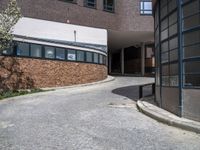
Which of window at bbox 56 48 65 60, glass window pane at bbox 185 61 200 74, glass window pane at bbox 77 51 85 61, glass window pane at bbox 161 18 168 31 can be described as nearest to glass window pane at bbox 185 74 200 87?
glass window pane at bbox 185 61 200 74

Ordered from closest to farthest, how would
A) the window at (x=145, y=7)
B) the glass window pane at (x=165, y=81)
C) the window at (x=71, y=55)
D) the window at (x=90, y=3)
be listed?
the glass window pane at (x=165, y=81) → the window at (x=71, y=55) → the window at (x=90, y=3) → the window at (x=145, y=7)

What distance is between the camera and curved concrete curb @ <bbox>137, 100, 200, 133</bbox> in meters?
9.49

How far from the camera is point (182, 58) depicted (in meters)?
10.9

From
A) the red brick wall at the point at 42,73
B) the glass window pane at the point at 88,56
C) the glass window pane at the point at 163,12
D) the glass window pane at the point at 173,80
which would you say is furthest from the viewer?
the glass window pane at the point at 88,56

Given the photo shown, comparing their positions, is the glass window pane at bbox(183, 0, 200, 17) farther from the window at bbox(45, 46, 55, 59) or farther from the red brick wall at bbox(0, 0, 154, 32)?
the red brick wall at bbox(0, 0, 154, 32)

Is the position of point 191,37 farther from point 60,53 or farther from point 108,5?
point 108,5

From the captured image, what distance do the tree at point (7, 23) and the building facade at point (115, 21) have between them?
6.33 meters

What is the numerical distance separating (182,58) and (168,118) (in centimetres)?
193

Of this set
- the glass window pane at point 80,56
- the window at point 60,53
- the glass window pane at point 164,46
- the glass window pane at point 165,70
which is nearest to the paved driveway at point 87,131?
the glass window pane at point 165,70

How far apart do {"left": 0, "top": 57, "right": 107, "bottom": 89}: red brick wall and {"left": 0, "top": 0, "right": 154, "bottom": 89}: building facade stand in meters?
0.22

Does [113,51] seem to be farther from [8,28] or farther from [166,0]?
[166,0]

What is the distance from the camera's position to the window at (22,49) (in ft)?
73.9

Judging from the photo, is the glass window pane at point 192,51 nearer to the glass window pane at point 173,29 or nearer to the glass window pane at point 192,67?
the glass window pane at point 192,67

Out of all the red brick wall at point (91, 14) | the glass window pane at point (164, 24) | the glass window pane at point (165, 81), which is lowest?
the glass window pane at point (165, 81)
